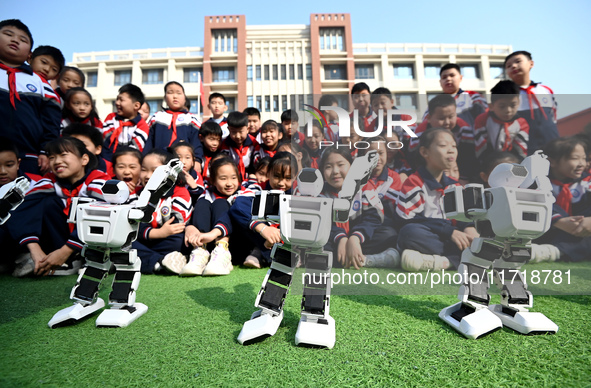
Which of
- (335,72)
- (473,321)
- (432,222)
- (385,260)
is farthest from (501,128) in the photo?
(335,72)

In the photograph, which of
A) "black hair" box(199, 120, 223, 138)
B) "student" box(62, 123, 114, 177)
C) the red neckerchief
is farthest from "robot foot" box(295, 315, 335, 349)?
the red neckerchief

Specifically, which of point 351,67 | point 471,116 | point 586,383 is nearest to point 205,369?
point 586,383

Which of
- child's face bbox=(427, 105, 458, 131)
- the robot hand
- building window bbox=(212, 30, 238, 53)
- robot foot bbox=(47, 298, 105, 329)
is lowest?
robot foot bbox=(47, 298, 105, 329)

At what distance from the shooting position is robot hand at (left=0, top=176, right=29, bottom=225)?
1.59m

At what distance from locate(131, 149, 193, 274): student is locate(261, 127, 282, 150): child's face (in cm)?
130

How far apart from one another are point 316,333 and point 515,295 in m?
1.08

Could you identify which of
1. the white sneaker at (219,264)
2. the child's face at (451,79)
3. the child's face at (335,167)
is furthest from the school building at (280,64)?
the child's face at (335,167)

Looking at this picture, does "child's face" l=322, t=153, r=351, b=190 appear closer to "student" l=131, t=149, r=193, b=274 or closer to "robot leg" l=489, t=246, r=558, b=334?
"robot leg" l=489, t=246, r=558, b=334

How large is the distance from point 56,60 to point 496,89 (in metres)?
4.95

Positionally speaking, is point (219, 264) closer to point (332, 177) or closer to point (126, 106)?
point (332, 177)

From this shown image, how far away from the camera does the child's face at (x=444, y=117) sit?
8.04 ft

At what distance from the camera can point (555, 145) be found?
7.45 ft

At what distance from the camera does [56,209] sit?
110 inches

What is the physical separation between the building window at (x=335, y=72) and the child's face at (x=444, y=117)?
20.3 meters
